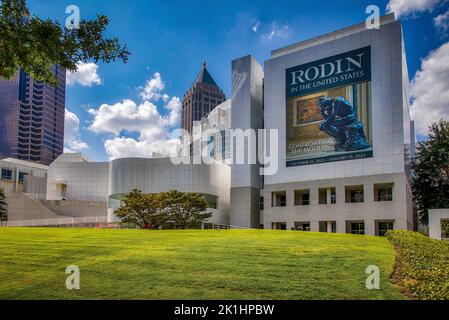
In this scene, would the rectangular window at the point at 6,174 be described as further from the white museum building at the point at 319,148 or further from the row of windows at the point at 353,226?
the row of windows at the point at 353,226

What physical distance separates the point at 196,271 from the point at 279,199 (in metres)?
48.7

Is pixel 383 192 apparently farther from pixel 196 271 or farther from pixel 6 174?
pixel 6 174

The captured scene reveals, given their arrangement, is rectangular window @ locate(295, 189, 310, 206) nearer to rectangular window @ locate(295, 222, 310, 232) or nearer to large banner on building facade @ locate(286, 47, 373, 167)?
rectangular window @ locate(295, 222, 310, 232)

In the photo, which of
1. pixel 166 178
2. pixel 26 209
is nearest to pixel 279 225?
pixel 166 178

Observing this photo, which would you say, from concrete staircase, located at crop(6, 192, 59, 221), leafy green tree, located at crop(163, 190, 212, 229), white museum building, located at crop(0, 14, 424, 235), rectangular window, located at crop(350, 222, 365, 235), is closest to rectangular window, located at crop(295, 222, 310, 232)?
white museum building, located at crop(0, 14, 424, 235)

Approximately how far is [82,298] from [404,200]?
45.6 meters

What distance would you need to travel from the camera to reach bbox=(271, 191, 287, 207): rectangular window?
2416 inches

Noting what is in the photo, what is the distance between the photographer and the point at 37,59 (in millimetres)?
14141

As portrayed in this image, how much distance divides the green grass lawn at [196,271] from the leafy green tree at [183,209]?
946 inches

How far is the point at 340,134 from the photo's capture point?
179ft

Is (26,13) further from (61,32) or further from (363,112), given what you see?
(363,112)

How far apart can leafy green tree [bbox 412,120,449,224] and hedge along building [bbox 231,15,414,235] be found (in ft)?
8.03

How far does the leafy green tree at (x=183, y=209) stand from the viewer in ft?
151
